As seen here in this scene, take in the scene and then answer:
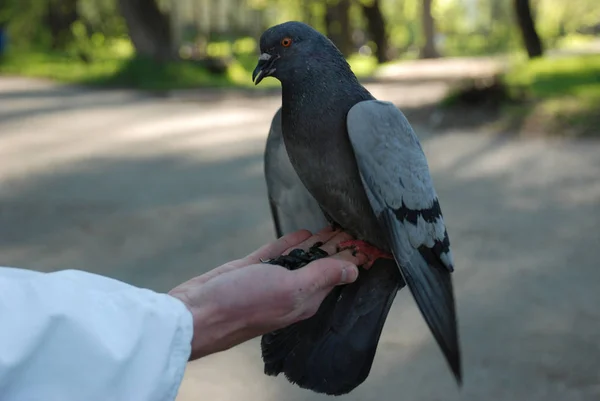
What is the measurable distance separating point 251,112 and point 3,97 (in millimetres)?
7209

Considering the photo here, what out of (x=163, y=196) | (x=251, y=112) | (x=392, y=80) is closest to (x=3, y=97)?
(x=251, y=112)

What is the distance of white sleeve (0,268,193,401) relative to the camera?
112cm

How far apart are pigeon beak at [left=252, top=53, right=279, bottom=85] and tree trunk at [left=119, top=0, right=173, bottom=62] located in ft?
63.2

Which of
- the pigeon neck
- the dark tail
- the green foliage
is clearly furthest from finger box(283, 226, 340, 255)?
the green foliage

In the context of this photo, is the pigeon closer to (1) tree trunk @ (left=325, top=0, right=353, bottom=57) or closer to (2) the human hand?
(2) the human hand

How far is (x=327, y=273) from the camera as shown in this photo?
1.82 m

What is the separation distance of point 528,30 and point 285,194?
19.1m

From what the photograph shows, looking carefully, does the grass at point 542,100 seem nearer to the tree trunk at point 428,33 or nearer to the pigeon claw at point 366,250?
the pigeon claw at point 366,250

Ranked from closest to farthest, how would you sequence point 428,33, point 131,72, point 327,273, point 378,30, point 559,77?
1. point 327,273
2. point 559,77
3. point 131,72
4. point 378,30
5. point 428,33

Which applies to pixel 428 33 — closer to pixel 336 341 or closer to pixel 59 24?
pixel 59 24

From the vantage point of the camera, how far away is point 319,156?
197cm

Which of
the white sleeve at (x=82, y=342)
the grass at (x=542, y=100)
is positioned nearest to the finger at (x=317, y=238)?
the white sleeve at (x=82, y=342)

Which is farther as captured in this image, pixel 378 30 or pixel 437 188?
pixel 378 30

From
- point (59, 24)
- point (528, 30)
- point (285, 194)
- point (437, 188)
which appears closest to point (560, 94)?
point (437, 188)
